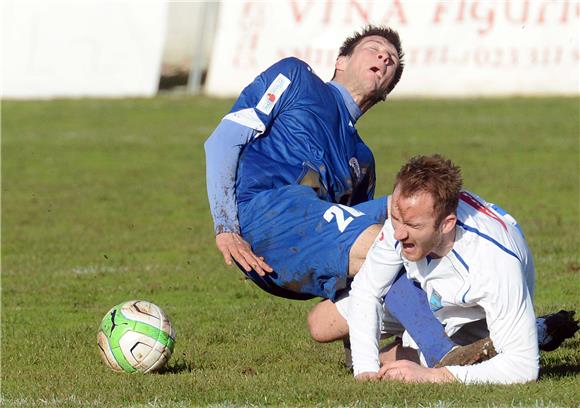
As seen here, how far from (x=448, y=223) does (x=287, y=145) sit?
5.10 ft

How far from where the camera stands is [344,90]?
718 centimetres

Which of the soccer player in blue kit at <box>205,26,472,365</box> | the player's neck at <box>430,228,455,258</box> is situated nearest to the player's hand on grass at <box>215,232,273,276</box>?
the soccer player in blue kit at <box>205,26,472,365</box>

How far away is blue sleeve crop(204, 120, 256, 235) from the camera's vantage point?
6.53m

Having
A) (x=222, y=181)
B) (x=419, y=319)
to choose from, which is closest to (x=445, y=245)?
(x=419, y=319)

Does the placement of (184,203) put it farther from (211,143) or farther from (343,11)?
(343,11)

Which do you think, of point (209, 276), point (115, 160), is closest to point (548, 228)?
point (209, 276)

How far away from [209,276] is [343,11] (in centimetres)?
1271

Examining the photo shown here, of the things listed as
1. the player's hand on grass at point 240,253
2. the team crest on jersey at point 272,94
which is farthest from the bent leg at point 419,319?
the team crest on jersey at point 272,94

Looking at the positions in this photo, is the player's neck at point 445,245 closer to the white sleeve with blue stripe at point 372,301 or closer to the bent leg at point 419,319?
the white sleeve with blue stripe at point 372,301

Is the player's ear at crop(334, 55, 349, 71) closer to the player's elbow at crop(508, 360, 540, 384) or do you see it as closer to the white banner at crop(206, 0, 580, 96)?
the player's elbow at crop(508, 360, 540, 384)

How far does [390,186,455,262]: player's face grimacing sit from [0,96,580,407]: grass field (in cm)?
62

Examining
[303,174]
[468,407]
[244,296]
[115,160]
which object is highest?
[303,174]

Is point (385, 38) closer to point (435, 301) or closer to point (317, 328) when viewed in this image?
point (317, 328)

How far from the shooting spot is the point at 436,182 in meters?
5.44
